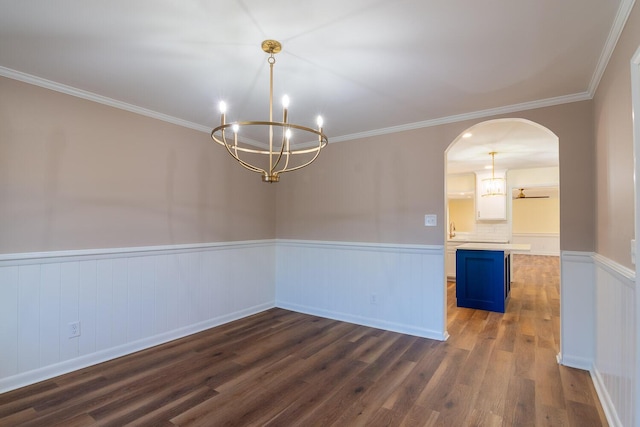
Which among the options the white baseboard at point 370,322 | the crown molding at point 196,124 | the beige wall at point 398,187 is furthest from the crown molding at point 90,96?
the white baseboard at point 370,322

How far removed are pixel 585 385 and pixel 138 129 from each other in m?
4.39

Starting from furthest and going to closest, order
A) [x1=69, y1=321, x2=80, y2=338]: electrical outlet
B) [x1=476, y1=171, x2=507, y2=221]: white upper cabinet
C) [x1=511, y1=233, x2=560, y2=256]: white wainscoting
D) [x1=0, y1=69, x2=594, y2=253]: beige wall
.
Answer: [x1=511, y1=233, x2=560, y2=256]: white wainscoting < [x1=476, y1=171, x2=507, y2=221]: white upper cabinet < [x1=69, y1=321, x2=80, y2=338]: electrical outlet < [x1=0, y1=69, x2=594, y2=253]: beige wall

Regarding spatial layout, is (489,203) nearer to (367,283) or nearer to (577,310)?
(367,283)

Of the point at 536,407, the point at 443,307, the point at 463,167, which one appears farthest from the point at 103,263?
the point at 463,167

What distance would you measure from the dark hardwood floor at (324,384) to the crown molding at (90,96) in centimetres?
230

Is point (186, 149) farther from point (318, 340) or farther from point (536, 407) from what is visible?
point (536, 407)

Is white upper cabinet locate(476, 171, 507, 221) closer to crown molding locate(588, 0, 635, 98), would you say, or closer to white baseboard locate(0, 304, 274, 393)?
crown molding locate(588, 0, 635, 98)

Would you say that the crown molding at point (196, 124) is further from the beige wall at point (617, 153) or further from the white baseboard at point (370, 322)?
the white baseboard at point (370, 322)

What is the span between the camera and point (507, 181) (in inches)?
300

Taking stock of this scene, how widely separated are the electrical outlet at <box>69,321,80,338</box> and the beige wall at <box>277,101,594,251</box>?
2.57m

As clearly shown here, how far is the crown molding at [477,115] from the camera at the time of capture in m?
2.84

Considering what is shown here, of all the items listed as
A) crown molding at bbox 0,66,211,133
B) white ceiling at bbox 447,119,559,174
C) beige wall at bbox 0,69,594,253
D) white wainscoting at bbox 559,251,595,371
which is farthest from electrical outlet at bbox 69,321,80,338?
white wainscoting at bbox 559,251,595,371

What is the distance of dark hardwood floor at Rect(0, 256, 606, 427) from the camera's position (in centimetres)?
208

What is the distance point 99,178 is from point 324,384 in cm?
259
